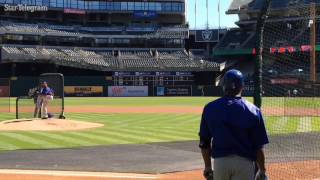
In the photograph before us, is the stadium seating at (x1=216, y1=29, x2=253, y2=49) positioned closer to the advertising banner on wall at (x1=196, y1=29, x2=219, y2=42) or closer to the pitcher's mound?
the advertising banner on wall at (x1=196, y1=29, x2=219, y2=42)

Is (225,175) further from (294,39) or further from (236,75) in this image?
(294,39)

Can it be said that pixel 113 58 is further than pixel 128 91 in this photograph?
Yes

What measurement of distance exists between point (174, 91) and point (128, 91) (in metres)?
6.77

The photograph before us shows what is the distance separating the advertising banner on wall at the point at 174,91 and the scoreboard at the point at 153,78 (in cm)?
98

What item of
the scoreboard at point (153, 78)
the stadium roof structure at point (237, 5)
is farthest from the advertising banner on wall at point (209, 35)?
the scoreboard at point (153, 78)

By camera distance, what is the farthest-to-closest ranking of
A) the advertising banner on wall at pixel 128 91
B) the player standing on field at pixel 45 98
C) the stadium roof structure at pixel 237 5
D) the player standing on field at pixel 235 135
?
the stadium roof structure at pixel 237 5 → the advertising banner on wall at pixel 128 91 → the player standing on field at pixel 45 98 → the player standing on field at pixel 235 135

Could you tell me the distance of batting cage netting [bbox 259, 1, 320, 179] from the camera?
14.7 m

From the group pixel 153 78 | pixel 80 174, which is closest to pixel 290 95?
pixel 80 174

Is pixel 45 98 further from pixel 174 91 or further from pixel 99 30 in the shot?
pixel 99 30

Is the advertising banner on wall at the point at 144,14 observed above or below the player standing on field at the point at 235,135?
above

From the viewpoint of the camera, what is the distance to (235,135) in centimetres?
558

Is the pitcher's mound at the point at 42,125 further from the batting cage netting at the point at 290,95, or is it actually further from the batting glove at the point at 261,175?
the batting glove at the point at 261,175

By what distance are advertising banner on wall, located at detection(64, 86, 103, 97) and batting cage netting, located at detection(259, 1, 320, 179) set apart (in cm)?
4223

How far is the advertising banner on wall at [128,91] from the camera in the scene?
256 ft
